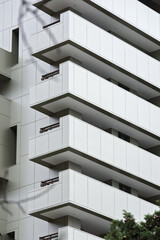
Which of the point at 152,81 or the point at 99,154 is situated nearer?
the point at 99,154

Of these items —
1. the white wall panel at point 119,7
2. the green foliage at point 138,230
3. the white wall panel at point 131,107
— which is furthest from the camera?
the white wall panel at point 119,7

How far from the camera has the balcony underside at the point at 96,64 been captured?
37.9 m

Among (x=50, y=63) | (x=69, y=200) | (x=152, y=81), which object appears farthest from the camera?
(x=152, y=81)

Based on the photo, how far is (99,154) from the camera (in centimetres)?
3634

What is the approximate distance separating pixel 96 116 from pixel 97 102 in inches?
42.1

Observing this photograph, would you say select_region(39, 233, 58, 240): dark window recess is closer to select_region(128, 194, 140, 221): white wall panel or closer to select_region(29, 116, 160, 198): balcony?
select_region(29, 116, 160, 198): balcony

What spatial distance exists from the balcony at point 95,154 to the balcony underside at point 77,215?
110 inches

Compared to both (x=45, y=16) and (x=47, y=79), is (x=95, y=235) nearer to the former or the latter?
(x=47, y=79)

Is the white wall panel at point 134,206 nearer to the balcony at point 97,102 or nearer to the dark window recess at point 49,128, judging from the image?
the balcony at point 97,102

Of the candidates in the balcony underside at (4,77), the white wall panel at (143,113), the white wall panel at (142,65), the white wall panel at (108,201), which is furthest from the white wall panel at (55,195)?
the white wall panel at (142,65)

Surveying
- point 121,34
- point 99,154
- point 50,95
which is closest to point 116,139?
point 99,154

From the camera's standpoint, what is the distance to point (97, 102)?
37.5m

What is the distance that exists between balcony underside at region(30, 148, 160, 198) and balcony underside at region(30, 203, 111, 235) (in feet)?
9.12

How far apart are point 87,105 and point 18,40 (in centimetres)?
806
